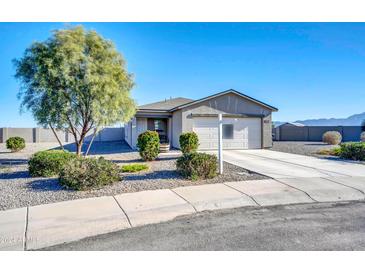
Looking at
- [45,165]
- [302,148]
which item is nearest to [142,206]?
[45,165]

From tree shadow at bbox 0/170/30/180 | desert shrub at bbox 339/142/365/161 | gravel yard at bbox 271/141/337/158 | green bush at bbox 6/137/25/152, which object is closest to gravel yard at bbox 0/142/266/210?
tree shadow at bbox 0/170/30/180

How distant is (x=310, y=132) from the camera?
26.5 metres

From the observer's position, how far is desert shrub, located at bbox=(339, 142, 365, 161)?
11061 millimetres

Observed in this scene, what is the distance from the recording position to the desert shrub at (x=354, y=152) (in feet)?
36.3

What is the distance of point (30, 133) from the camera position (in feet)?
88.5

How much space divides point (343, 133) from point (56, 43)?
27.9m

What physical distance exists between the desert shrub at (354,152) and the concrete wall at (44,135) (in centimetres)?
Answer: 2281

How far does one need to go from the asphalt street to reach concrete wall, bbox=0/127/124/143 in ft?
81.4

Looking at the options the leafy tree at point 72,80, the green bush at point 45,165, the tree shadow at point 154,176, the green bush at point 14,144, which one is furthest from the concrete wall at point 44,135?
the tree shadow at point 154,176

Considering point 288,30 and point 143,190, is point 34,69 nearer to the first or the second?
point 143,190

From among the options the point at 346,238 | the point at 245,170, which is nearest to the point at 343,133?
the point at 245,170

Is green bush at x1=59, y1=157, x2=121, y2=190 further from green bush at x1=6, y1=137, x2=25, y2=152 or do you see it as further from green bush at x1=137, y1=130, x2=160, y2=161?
green bush at x1=6, y1=137, x2=25, y2=152

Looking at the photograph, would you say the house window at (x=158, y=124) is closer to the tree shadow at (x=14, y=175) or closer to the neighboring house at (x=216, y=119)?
the neighboring house at (x=216, y=119)
